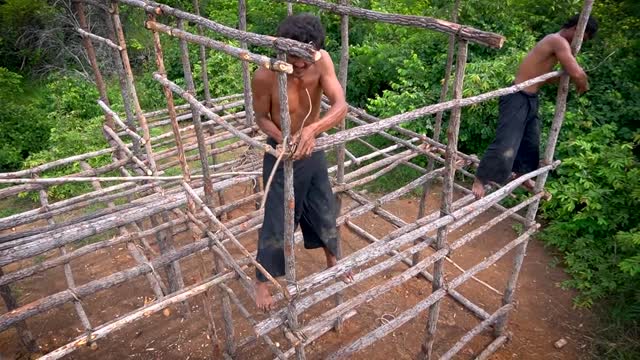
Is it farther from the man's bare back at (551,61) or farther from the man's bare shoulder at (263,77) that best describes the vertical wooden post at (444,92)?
the man's bare shoulder at (263,77)

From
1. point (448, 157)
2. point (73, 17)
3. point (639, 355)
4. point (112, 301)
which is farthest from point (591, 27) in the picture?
point (73, 17)

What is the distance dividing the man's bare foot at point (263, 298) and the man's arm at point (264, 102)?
1.05 meters

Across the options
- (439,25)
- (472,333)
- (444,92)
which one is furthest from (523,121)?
(472,333)

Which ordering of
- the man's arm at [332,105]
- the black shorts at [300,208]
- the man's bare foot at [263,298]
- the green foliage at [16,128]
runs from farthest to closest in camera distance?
1. the green foliage at [16,128]
2. the man's bare foot at [263,298]
3. the black shorts at [300,208]
4. the man's arm at [332,105]

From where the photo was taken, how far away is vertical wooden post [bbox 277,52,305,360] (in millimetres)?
1944

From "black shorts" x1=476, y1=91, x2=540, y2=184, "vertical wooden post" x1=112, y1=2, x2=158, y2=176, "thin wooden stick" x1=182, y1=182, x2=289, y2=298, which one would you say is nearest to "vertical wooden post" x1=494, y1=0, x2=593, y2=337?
"black shorts" x1=476, y1=91, x2=540, y2=184

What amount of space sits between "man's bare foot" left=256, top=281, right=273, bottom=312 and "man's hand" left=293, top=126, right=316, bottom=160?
49.7 inches

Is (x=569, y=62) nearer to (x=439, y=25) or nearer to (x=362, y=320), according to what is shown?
(x=439, y=25)

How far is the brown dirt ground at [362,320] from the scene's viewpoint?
473cm

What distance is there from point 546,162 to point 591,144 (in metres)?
2.61

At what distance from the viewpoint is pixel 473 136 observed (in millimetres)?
7172

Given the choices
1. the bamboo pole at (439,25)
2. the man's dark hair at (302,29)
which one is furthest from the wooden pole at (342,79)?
the man's dark hair at (302,29)

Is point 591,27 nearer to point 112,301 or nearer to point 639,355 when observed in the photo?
point 639,355

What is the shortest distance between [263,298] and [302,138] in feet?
4.60
